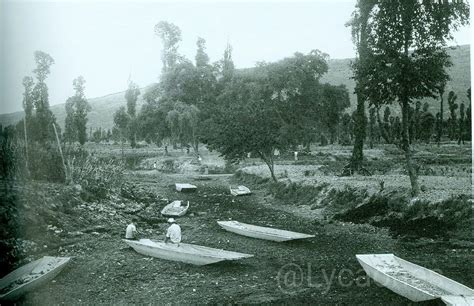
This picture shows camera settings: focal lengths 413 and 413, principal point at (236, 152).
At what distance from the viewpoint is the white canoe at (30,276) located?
849cm

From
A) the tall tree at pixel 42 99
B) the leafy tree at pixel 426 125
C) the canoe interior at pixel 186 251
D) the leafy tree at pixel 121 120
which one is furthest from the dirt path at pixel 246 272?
the leafy tree at pixel 426 125

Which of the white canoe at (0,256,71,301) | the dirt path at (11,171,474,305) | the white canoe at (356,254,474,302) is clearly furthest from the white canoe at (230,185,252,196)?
the white canoe at (0,256,71,301)

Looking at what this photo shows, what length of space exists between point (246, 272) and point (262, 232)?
303cm

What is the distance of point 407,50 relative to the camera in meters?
→ 15.1

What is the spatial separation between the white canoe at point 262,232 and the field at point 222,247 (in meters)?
0.24

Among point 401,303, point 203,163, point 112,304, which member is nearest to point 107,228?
point 112,304

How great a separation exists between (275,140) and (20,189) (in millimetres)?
15656

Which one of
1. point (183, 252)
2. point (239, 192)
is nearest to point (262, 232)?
point (183, 252)

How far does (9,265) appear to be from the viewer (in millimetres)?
9773

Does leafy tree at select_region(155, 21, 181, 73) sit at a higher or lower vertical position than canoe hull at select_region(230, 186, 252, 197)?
higher

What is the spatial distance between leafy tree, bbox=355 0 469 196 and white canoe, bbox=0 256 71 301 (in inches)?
468

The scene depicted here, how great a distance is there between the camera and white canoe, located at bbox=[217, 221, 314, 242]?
13188mm

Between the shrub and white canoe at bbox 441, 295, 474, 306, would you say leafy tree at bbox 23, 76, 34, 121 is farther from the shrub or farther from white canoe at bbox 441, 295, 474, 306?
white canoe at bbox 441, 295, 474, 306

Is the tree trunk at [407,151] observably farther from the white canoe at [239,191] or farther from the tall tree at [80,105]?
the tall tree at [80,105]
